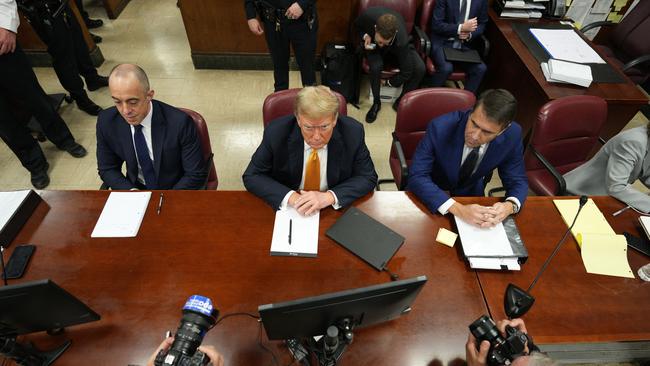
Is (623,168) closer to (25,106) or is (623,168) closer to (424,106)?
(424,106)

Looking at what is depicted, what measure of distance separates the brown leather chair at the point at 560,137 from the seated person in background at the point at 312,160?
4.27 feet

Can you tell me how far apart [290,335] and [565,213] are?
5.20ft

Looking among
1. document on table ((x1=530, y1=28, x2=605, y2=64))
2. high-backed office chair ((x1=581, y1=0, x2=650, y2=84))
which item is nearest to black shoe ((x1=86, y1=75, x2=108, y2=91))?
document on table ((x1=530, y1=28, x2=605, y2=64))

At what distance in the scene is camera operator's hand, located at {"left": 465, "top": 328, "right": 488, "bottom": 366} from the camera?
1168 millimetres

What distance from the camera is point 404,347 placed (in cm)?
133

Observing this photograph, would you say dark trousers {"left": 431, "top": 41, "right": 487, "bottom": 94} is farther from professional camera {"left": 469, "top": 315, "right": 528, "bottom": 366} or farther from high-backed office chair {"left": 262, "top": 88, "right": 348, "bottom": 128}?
professional camera {"left": 469, "top": 315, "right": 528, "bottom": 366}

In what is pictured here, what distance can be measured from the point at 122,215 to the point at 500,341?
1.76 meters

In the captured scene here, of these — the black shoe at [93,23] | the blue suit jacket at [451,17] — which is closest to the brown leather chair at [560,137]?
the blue suit jacket at [451,17]

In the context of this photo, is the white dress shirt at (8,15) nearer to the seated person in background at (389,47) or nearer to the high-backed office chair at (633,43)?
the seated person in background at (389,47)

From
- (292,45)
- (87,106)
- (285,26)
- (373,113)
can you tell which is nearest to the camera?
(285,26)

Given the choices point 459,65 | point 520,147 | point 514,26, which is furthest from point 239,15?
point 520,147

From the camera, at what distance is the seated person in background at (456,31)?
349 centimetres

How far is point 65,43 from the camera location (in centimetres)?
324

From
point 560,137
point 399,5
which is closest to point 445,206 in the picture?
point 560,137
